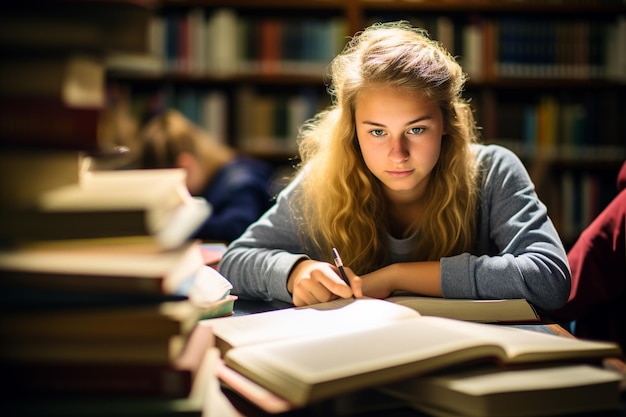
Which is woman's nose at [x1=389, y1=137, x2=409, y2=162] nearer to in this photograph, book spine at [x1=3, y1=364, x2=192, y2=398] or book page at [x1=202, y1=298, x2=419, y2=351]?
book page at [x1=202, y1=298, x2=419, y2=351]

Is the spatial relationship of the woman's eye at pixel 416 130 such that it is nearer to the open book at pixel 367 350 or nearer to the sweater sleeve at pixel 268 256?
the sweater sleeve at pixel 268 256

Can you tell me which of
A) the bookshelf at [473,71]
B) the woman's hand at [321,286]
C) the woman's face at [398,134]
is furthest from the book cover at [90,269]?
the bookshelf at [473,71]

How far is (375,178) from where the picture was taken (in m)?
1.32

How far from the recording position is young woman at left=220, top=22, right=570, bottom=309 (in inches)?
42.4

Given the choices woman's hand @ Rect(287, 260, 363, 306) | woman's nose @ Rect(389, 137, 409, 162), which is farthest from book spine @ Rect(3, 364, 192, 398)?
woman's nose @ Rect(389, 137, 409, 162)

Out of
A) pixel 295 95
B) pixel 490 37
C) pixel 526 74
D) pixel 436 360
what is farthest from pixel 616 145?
pixel 436 360

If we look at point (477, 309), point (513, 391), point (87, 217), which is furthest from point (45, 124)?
point (477, 309)

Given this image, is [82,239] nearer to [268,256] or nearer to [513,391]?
[513,391]

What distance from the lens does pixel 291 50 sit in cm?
334

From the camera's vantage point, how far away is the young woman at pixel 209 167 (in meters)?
2.73

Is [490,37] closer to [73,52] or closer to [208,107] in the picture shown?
[208,107]

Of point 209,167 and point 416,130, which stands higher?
point 416,130

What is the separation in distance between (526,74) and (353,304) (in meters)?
2.76

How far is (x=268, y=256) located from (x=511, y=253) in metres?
0.40
